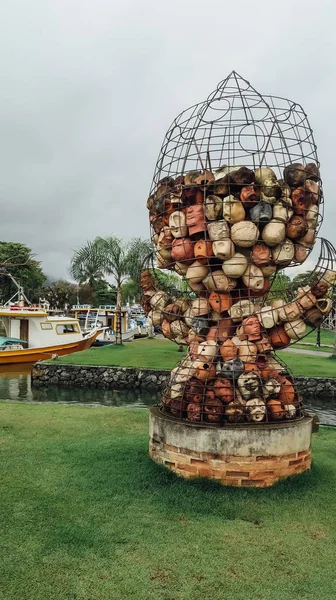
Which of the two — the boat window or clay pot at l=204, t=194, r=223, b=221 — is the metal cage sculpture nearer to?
clay pot at l=204, t=194, r=223, b=221

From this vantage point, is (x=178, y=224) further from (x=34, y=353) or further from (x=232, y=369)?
(x=34, y=353)

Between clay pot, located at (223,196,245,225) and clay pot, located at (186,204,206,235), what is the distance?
31cm

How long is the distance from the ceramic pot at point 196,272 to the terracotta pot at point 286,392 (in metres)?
1.68

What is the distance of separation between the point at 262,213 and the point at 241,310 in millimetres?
1239

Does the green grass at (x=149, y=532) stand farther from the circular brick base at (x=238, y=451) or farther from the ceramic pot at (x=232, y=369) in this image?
the ceramic pot at (x=232, y=369)

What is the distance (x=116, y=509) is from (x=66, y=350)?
24.3 meters

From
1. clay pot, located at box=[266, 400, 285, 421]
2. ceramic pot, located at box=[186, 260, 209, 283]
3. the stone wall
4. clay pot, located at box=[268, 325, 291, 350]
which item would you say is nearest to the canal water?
the stone wall

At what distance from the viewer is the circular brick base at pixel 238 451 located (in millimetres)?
5949

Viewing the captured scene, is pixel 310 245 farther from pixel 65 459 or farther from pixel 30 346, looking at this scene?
pixel 30 346

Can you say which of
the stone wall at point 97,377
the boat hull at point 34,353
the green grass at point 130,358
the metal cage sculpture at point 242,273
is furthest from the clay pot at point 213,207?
the boat hull at point 34,353

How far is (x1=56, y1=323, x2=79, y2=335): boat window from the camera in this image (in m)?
29.4

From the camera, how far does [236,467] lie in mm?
5953

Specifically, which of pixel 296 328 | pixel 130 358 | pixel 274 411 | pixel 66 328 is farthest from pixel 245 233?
pixel 66 328

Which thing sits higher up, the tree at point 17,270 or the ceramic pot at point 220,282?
the tree at point 17,270
